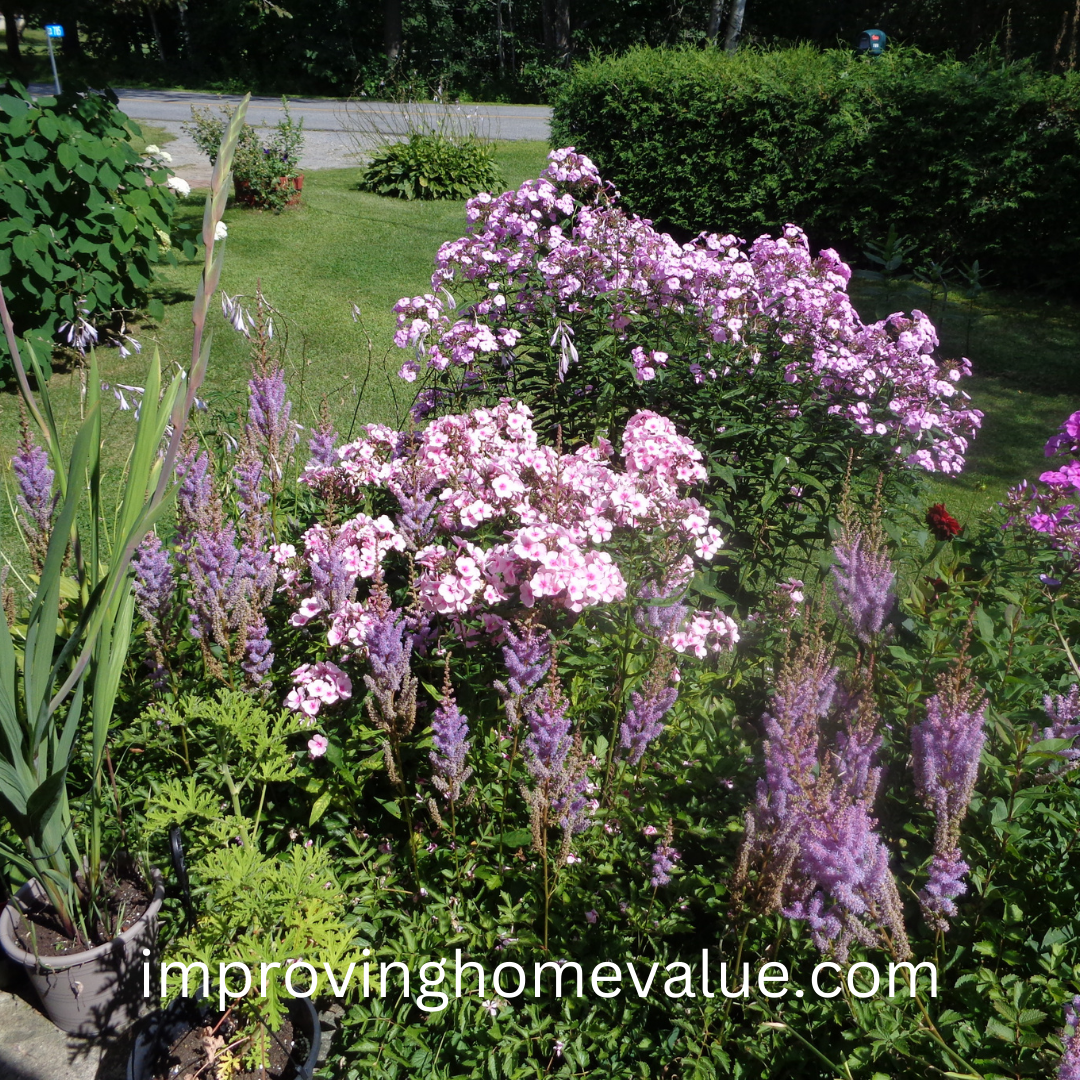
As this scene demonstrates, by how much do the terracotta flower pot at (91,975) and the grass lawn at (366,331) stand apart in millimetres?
1920

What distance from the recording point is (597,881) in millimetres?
1974

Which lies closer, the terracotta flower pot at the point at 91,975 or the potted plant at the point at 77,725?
the potted plant at the point at 77,725

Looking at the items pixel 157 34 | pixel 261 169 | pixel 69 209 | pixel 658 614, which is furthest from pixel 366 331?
pixel 157 34

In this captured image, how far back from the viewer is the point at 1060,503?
7.96 feet

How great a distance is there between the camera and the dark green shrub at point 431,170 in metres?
11.3

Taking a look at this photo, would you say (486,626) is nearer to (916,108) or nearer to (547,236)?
(547,236)

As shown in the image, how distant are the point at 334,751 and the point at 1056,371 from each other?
672 centimetres

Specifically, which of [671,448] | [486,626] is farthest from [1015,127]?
[486,626]

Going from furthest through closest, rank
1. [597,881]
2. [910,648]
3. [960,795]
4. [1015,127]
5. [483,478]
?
[1015,127], [483,478], [910,648], [597,881], [960,795]

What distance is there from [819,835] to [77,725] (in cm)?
149

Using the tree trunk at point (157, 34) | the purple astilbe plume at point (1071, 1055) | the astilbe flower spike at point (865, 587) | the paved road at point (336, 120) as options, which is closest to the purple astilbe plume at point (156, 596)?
the astilbe flower spike at point (865, 587)

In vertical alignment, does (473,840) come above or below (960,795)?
below

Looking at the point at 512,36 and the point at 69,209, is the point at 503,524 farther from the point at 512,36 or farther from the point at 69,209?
the point at 512,36

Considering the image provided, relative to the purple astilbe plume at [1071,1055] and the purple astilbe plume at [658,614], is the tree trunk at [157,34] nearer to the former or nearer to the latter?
the purple astilbe plume at [658,614]
